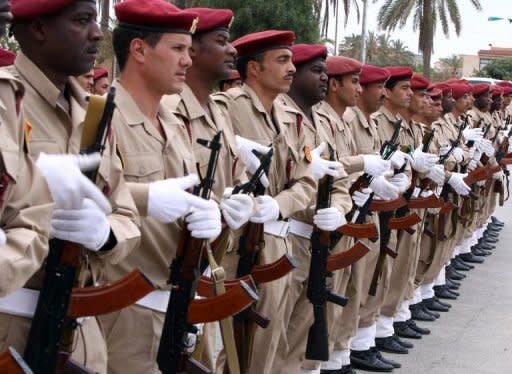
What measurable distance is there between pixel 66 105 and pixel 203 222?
2.28ft

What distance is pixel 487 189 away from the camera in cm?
1314

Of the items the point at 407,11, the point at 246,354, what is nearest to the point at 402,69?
the point at 246,354

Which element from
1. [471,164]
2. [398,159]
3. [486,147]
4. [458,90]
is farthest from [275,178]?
[458,90]

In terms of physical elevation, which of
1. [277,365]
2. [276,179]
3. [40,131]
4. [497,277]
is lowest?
[497,277]

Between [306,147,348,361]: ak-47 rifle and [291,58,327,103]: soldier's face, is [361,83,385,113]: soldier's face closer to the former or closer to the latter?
[291,58,327,103]: soldier's face

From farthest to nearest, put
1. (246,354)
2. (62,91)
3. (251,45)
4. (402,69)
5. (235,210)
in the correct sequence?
(402,69) → (251,45) → (246,354) → (235,210) → (62,91)

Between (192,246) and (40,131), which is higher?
(40,131)

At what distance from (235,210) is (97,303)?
126 centimetres

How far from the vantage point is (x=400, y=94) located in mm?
8156

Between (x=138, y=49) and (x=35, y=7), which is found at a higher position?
(x=35, y=7)

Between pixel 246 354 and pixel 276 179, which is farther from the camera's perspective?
pixel 276 179

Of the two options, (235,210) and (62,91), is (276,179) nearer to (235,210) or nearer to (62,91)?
(235,210)

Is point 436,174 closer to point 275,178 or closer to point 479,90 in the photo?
point 275,178

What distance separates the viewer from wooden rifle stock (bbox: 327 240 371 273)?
18.9ft
